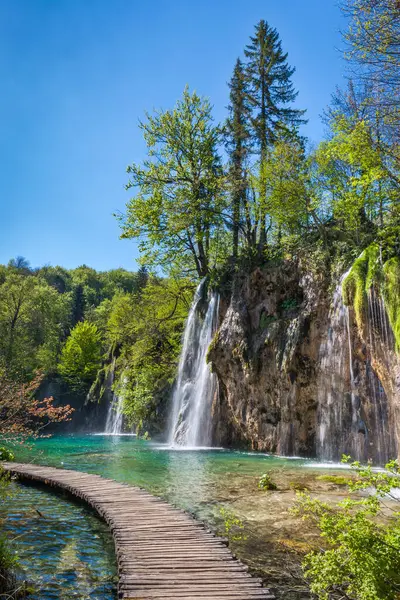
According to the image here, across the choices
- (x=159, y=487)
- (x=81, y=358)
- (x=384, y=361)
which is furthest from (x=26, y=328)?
(x=384, y=361)

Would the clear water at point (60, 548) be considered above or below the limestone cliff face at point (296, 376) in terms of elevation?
below

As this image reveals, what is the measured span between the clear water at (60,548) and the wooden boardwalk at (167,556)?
275mm

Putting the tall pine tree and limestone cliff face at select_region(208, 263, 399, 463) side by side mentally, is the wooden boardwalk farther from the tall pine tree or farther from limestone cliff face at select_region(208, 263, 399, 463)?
the tall pine tree

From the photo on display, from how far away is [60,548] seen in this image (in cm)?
596

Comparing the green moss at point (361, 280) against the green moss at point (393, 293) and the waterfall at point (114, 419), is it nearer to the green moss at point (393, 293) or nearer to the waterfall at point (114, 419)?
the green moss at point (393, 293)

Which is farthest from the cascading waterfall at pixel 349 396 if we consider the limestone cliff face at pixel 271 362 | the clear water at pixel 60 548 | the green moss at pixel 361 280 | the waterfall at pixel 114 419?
the waterfall at pixel 114 419

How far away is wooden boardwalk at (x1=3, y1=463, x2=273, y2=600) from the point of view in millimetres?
4113

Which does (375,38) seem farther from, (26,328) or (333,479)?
(26,328)

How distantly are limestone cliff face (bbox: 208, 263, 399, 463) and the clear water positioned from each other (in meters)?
8.99

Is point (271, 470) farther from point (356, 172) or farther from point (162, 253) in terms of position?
point (162, 253)

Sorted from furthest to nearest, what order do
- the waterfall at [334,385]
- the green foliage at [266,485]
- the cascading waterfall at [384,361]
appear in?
1. the waterfall at [334,385]
2. the cascading waterfall at [384,361]
3. the green foliage at [266,485]

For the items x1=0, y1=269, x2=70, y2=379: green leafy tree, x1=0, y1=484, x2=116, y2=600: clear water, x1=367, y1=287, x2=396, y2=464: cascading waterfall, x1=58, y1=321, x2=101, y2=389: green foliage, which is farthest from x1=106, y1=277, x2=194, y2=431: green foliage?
x1=58, y1=321, x2=101, y2=389: green foliage

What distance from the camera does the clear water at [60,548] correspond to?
15.4 feet

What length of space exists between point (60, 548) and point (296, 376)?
40.6 feet
